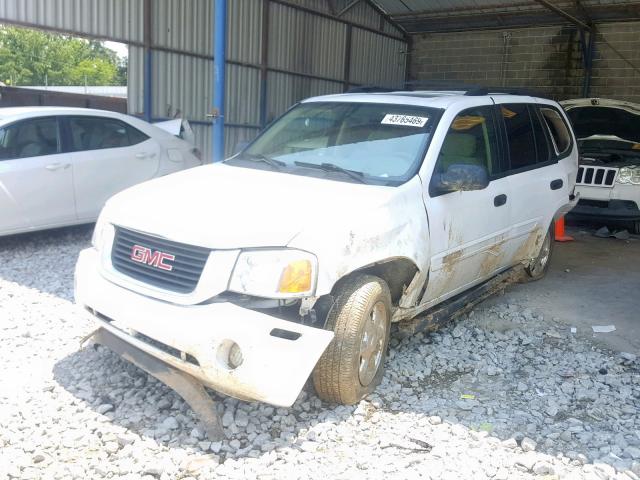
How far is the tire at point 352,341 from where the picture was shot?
3.43 m

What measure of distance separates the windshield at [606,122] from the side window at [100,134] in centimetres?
672

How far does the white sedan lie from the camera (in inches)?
253

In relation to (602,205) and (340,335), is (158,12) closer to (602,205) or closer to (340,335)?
(602,205)

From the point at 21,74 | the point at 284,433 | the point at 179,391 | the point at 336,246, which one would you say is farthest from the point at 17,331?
the point at 21,74

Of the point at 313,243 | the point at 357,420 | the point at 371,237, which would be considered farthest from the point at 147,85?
the point at 357,420

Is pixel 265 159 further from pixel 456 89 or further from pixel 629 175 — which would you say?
pixel 629 175

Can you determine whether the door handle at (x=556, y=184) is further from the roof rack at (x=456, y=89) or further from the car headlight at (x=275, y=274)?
the car headlight at (x=275, y=274)

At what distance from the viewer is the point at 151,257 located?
3363mm

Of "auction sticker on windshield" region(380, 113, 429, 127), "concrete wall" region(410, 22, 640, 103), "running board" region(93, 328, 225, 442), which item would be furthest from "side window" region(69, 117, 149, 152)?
"concrete wall" region(410, 22, 640, 103)

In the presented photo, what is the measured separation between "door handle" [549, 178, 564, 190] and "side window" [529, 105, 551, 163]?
0.69 feet

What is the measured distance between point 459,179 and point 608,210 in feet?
18.4

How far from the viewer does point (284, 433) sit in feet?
11.1

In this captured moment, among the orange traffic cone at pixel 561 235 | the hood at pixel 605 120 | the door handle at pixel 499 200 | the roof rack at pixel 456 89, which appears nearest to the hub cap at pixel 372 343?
the door handle at pixel 499 200

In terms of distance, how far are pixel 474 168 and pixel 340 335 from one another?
1.46m
